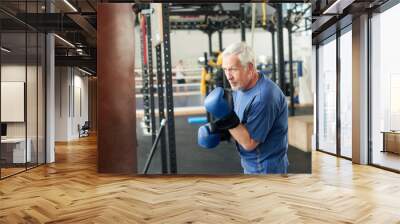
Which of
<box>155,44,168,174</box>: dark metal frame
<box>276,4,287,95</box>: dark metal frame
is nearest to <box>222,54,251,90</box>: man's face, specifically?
<box>276,4,287,95</box>: dark metal frame

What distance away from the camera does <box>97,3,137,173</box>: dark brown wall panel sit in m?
5.64

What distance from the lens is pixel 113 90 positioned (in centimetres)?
570

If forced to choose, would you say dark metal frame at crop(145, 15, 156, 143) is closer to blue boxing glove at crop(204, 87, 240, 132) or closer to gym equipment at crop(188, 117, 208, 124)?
gym equipment at crop(188, 117, 208, 124)

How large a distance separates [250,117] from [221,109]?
1.37 feet

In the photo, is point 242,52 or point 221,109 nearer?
point 221,109

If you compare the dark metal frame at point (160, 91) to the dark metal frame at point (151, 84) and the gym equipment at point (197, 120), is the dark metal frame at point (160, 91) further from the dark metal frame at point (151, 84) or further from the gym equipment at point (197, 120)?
the gym equipment at point (197, 120)

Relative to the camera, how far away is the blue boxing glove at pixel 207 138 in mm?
5418

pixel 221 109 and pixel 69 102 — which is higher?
pixel 69 102

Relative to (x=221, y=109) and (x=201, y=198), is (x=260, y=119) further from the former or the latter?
(x=201, y=198)

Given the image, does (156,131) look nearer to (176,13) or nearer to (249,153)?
(249,153)

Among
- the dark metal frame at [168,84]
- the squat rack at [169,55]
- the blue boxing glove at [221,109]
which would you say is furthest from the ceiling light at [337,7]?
the dark metal frame at [168,84]

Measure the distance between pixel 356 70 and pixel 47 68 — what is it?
222 inches

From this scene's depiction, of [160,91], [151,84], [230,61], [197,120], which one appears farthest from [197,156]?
[230,61]

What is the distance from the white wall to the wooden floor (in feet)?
17.4
